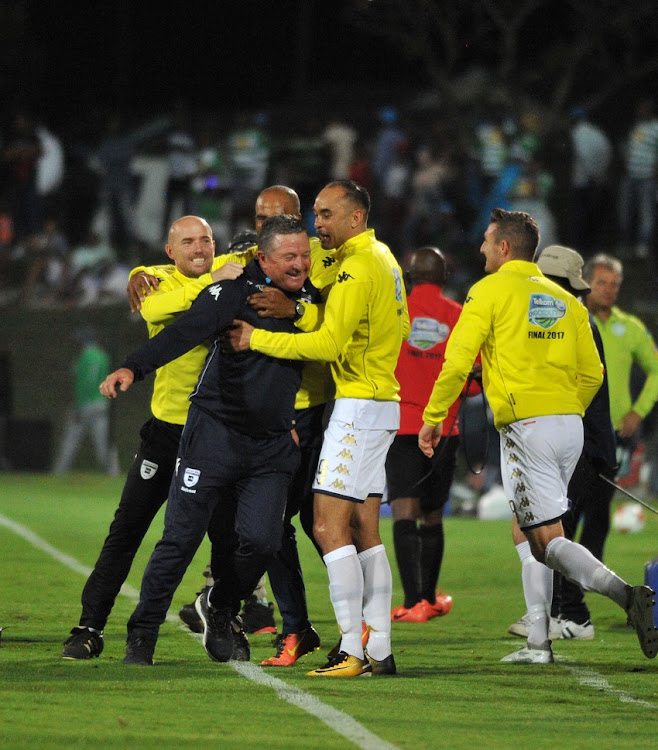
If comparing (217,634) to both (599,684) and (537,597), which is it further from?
(599,684)

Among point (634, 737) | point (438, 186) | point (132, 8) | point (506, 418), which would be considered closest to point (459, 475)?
point (438, 186)

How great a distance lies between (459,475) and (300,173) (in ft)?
17.0

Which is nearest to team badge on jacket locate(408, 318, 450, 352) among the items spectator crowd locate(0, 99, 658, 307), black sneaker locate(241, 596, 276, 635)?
black sneaker locate(241, 596, 276, 635)

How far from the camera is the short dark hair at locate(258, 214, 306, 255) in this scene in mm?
7293

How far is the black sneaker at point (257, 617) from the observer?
9.09m

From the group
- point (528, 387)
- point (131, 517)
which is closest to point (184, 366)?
point (131, 517)

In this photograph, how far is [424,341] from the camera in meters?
10.1

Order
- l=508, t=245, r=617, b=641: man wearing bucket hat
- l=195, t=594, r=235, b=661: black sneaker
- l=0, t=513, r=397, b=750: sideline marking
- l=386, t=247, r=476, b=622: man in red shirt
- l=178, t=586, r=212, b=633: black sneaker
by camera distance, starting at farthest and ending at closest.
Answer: l=386, t=247, r=476, b=622: man in red shirt
l=178, t=586, r=212, b=633: black sneaker
l=508, t=245, r=617, b=641: man wearing bucket hat
l=195, t=594, r=235, b=661: black sneaker
l=0, t=513, r=397, b=750: sideline marking

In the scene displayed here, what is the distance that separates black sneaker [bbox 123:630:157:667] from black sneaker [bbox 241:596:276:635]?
1611 millimetres

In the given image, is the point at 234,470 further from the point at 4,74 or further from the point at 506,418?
the point at 4,74

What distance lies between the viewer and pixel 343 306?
23.7ft

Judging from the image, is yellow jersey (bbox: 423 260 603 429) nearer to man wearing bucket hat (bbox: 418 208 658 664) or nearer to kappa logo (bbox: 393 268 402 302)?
man wearing bucket hat (bbox: 418 208 658 664)

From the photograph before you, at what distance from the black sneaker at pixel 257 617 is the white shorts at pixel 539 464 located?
6.51 feet

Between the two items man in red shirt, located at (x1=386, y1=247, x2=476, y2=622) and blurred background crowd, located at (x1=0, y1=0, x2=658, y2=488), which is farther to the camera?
blurred background crowd, located at (x1=0, y1=0, x2=658, y2=488)
